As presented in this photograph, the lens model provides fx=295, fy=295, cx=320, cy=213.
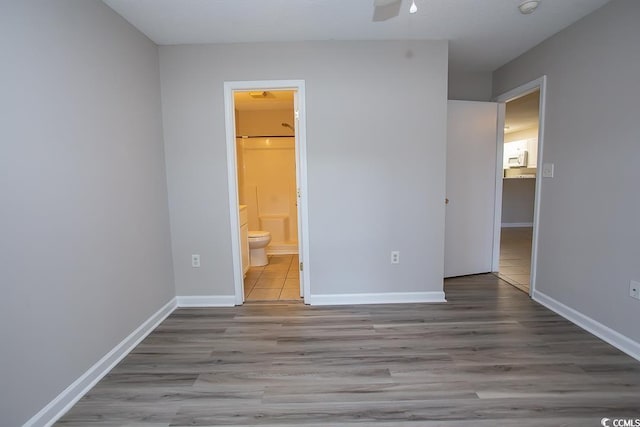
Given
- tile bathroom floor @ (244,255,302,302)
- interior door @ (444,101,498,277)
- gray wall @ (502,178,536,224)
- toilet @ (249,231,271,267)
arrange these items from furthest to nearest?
gray wall @ (502,178,536,224) < toilet @ (249,231,271,267) < interior door @ (444,101,498,277) < tile bathroom floor @ (244,255,302,302)

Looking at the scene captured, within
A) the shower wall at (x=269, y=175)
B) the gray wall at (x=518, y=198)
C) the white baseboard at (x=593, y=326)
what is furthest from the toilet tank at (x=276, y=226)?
the gray wall at (x=518, y=198)

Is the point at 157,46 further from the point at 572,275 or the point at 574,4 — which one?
the point at 572,275

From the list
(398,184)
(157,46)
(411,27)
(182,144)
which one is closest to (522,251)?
(398,184)

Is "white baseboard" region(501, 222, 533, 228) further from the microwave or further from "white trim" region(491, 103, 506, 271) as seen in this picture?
"white trim" region(491, 103, 506, 271)

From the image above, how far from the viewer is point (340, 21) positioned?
220 centimetres

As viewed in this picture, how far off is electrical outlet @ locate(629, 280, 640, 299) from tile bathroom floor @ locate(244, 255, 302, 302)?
2460mm

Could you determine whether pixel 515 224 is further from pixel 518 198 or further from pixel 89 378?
pixel 89 378

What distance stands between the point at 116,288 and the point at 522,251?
5192 mm

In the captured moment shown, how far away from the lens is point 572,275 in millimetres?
2393

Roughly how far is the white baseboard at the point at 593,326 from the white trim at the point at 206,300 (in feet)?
9.41

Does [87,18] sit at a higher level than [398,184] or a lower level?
higher

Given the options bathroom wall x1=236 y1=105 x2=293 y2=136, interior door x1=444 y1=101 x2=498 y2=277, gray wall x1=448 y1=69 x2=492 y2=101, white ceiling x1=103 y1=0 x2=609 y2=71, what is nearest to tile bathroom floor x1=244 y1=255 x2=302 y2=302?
interior door x1=444 y1=101 x2=498 y2=277

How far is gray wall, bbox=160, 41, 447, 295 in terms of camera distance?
2.55 metres

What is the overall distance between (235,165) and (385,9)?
Answer: 170 centimetres
